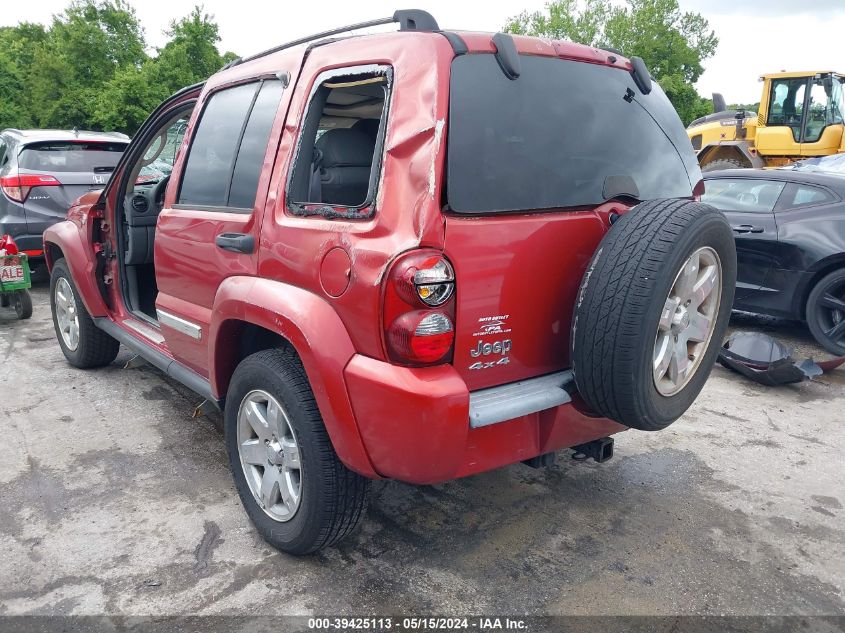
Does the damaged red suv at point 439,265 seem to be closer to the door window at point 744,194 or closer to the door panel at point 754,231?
the door panel at point 754,231

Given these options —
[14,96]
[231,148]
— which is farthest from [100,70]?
[231,148]

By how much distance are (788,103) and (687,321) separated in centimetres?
1293

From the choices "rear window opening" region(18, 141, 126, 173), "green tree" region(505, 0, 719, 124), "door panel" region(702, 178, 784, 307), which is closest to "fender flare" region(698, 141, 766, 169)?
"door panel" region(702, 178, 784, 307)

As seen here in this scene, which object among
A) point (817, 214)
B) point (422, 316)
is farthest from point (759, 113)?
point (422, 316)

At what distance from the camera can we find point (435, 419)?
2115mm

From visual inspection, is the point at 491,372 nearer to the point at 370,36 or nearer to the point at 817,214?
the point at 370,36

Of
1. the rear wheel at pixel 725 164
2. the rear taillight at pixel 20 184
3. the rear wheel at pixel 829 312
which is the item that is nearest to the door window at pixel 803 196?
the rear wheel at pixel 829 312

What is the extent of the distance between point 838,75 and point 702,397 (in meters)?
11.3

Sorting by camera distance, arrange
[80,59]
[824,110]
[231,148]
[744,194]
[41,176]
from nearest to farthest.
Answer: [231,148]
[744,194]
[41,176]
[824,110]
[80,59]

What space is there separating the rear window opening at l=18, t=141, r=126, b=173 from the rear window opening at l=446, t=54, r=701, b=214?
6164 mm

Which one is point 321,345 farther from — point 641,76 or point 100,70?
point 100,70

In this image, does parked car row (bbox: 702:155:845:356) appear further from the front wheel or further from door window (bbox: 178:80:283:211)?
the front wheel

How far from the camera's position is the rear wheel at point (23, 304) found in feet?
21.1

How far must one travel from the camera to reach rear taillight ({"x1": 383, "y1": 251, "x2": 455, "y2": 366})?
6.96 ft
